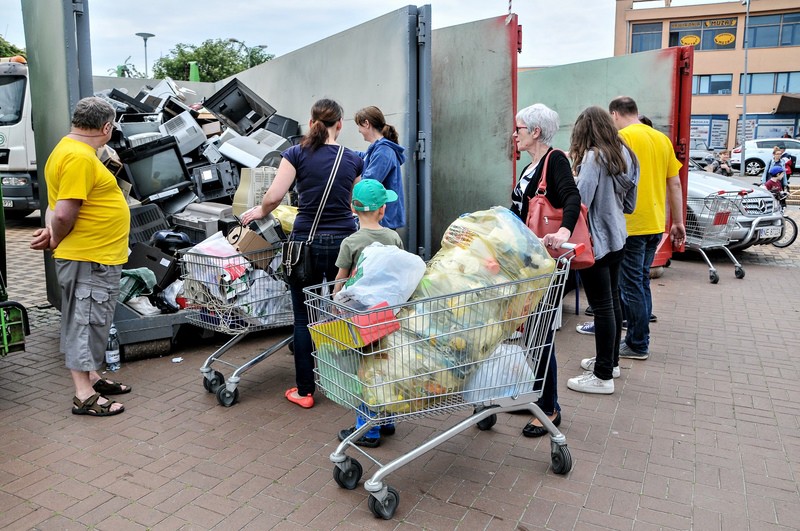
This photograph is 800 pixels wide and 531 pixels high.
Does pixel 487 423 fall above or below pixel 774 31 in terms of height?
below

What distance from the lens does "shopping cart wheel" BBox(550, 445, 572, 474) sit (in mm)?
3438

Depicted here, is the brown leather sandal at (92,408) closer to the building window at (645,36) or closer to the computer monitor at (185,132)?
the computer monitor at (185,132)

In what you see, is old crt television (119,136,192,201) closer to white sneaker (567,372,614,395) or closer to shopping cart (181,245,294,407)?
shopping cart (181,245,294,407)

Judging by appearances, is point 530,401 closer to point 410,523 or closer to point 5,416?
point 410,523

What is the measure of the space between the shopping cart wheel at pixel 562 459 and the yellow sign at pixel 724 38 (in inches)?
2120

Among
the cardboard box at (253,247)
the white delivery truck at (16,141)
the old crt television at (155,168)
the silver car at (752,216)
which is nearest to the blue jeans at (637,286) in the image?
the cardboard box at (253,247)

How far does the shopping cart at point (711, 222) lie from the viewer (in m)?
8.91

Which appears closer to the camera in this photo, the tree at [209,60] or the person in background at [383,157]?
the person in background at [383,157]

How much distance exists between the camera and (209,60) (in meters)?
30.2

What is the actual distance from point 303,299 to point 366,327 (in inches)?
58.6

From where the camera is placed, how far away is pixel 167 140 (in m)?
6.82

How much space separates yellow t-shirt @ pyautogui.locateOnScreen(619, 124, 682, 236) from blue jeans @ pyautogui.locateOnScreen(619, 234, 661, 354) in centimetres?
12

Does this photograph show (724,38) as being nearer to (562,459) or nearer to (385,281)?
(562,459)

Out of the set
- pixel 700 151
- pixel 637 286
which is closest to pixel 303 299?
pixel 637 286
